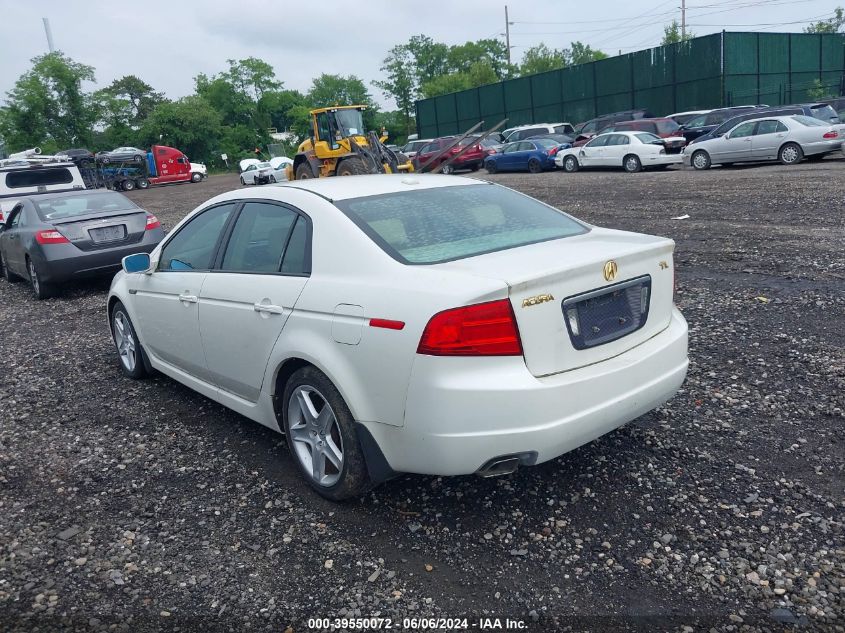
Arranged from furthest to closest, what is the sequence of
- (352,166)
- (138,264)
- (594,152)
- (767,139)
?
(594,152)
(352,166)
(767,139)
(138,264)

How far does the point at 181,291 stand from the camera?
477 cm

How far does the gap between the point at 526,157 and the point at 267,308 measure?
2562 centimetres

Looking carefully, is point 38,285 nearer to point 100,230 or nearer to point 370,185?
point 100,230

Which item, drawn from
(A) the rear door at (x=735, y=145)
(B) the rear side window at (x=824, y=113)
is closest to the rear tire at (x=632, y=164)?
(A) the rear door at (x=735, y=145)

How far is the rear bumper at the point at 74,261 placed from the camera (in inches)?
382

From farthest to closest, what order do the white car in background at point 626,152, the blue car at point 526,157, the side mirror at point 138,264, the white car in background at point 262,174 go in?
1. the white car in background at point 262,174
2. the blue car at point 526,157
3. the white car in background at point 626,152
4. the side mirror at point 138,264

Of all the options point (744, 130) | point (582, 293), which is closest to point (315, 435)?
point (582, 293)

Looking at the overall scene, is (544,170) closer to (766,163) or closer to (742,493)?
(766,163)

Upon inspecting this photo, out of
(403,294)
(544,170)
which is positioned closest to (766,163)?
(544,170)

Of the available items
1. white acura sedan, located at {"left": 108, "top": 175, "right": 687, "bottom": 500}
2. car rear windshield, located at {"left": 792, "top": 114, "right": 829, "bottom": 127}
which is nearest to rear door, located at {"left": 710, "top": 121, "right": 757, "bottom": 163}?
car rear windshield, located at {"left": 792, "top": 114, "right": 829, "bottom": 127}

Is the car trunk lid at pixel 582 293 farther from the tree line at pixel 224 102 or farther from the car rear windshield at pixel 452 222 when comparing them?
the tree line at pixel 224 102

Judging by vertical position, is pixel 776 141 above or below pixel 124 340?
above

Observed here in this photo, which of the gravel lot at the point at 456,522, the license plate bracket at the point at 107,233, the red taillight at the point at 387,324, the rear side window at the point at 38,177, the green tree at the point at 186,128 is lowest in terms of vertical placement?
the gravel lot at the point at 456,522

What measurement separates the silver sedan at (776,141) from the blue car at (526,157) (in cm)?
719
